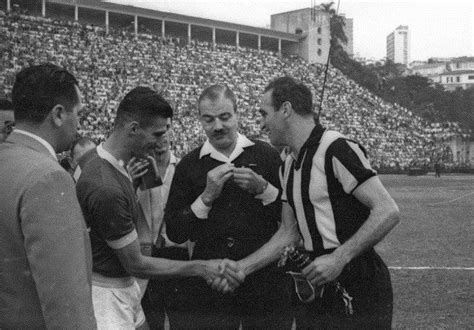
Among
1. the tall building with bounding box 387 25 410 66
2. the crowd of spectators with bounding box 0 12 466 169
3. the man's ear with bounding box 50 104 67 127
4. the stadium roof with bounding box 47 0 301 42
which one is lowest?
the man's ear with bounding box 50 104 67 127

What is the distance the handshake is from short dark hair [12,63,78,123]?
65.6 inches

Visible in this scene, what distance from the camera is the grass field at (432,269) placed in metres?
6.54

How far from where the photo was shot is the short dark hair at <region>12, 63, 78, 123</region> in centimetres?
→ 216

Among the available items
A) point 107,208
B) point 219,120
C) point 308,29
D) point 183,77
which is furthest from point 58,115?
point 308,29

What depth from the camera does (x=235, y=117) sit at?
4062 mm

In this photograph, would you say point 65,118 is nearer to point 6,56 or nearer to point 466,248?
point 466,248

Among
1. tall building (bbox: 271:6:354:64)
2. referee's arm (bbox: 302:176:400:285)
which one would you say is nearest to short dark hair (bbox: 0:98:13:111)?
referee's arm (bbox: 302:176:400:285)

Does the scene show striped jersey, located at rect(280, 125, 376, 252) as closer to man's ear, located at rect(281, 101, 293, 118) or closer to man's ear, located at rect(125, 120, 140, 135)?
man's ear, located at rect(281, 101, 293, 118)

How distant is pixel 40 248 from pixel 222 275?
6.00ft

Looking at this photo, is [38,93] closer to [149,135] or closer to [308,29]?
[149,135]

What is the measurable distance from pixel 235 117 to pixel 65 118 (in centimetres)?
193

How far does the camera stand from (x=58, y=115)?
2.20 meters

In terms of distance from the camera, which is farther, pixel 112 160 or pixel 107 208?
pixel 112 160

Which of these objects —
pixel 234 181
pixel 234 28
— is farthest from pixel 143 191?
pixel 234 28
